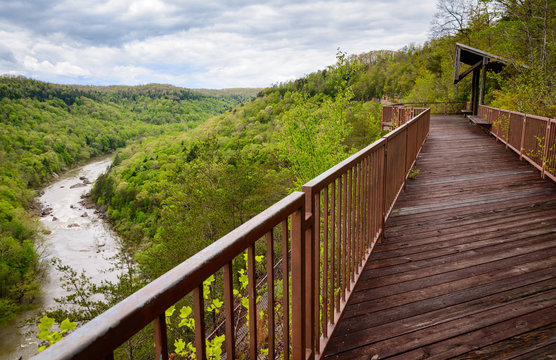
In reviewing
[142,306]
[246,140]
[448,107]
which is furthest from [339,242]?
[246,140]

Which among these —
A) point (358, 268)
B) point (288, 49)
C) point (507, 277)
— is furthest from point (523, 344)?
point (288, 49)

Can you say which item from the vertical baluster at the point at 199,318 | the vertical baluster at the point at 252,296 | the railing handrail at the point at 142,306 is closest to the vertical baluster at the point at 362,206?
the vertical baluster at the point at 252,296

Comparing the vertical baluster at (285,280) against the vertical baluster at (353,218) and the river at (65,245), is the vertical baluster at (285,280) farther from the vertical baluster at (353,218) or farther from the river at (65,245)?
the river at (65,245)

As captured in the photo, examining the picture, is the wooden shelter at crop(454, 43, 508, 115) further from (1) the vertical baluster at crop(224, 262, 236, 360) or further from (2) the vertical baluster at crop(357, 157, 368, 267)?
(1) the vertical baluster at crop(224, 262, 236, 360)

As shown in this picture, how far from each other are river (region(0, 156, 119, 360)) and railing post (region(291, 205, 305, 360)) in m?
30.1

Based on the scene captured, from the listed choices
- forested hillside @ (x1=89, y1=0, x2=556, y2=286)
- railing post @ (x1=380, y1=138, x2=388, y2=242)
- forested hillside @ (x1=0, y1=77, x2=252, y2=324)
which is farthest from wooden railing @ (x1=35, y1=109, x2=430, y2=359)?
forested hillside @ (x1=0, y1=77, x2=252, y2=324)

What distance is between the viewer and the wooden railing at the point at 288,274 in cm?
68

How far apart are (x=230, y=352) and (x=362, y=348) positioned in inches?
56.4

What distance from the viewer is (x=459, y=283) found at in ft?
9.99

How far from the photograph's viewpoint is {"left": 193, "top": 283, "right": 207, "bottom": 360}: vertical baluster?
35.8 inches

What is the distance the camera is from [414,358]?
2146 millimetres

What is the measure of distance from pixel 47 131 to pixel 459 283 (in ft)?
387

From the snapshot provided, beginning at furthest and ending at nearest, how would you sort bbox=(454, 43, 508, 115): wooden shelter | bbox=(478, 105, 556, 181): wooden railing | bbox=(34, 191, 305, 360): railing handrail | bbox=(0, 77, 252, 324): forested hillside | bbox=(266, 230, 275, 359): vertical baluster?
bbox=(0, 77, 252, 324): forested hillside, bbox=(454, 43, 508, 115): wooden shelter, bbox=(478, 105, 556, 181): wooden railing, bbox=(266, 230, 275, 359): vertical baluster, bbox=(34, 191, 305, 360): railing handrail

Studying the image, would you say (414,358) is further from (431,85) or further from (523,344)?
(431,85)
